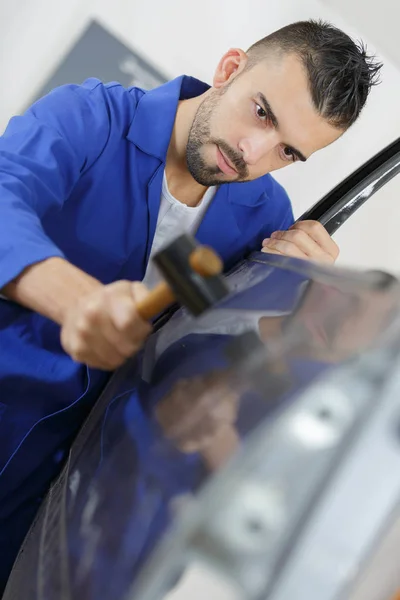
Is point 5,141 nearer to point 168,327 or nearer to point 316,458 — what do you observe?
point 168,327

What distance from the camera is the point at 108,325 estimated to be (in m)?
0.36

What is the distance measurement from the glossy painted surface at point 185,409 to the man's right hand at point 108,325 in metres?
0.06

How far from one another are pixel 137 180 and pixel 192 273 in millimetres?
450

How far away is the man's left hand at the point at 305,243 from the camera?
2.31 ft

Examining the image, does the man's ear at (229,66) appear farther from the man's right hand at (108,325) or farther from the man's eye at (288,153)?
the man's right hand at (108,325)

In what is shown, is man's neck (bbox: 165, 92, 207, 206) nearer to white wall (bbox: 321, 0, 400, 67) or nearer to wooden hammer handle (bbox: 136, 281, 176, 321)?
wooden hammer handle (bbox: 136, 281, 176, 321)

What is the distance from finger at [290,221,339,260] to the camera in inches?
28.7

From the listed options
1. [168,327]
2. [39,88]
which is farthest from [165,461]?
[39,88]

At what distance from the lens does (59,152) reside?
612mm

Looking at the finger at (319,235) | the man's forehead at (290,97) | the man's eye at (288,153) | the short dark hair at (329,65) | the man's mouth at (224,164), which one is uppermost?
the short dark hair at (329,65)

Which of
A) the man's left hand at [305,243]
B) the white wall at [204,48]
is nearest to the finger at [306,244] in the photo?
the man's left hand at [305,243]

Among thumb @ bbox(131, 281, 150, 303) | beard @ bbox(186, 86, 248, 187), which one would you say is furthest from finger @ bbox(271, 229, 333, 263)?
thumb @ bbox(131, 281, 150, 303)

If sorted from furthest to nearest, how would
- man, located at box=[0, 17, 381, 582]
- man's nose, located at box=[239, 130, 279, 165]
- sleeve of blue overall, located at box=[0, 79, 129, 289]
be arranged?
man's nose, located at box=[239, 130, 279, 165] → man, located at box=[0, 17, 381, 582] → sleeve of blue overall, located at box=[0, 79, 129, 289]

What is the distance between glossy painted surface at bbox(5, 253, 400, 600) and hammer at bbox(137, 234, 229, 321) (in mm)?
65
